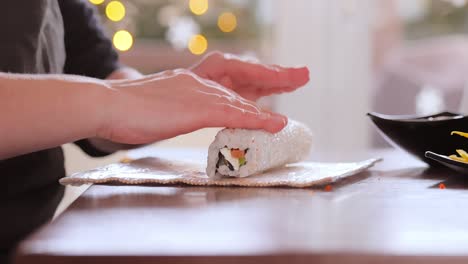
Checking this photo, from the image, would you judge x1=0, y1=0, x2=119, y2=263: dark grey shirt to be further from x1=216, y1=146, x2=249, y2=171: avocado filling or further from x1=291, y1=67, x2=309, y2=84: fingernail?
x1=291, y1=67, x2=309, y2=84: fingernail

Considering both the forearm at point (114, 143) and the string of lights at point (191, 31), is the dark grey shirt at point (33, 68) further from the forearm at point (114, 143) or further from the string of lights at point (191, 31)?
the string of lights at point (191, 31)

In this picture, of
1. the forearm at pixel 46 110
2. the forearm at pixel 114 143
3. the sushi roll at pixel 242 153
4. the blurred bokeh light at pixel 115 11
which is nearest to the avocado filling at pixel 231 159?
the sushi roll at pixel 242 153

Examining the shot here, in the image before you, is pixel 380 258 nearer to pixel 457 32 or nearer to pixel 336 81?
pixel 336 81

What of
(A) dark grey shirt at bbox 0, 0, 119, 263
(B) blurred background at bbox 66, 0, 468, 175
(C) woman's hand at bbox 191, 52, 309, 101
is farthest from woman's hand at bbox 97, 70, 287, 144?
(B) blurred background at bbox 66, 0, 468, 175

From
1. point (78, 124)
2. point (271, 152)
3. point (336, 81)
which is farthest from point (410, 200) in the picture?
point (336, 81)

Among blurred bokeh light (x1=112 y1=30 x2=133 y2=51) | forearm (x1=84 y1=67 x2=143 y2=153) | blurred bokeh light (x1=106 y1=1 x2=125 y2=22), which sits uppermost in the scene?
blurred bokeh light (x1=106 y1=1 x2=125 y2=22)

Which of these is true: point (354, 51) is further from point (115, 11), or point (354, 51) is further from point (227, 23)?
point (115, 11)

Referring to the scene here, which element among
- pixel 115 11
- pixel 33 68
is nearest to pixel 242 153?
pixel 33 68
